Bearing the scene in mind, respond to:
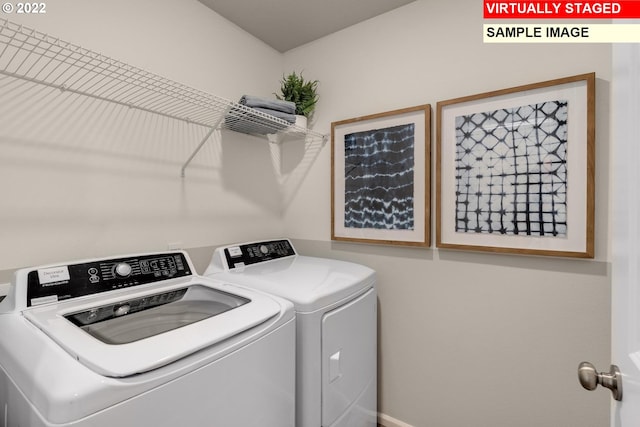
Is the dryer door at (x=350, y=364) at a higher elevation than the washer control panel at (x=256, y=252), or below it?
below

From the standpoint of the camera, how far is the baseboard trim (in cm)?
174

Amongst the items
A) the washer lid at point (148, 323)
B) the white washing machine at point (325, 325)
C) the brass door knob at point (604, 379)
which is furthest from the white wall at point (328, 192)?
the brass door knob at point (604, 379)

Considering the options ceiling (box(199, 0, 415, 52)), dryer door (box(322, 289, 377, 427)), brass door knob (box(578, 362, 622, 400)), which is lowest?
dryer door (box(322, 289, 377, 427))

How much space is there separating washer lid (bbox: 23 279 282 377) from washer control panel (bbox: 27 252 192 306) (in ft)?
0.18

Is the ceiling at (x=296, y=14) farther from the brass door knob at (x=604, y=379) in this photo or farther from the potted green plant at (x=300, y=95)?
the brass door knob at (x=604, y=379)

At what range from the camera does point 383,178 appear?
1.77 meters

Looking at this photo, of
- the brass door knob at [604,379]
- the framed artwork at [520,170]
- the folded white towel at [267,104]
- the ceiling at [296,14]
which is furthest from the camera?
the ceiling at [296,14]

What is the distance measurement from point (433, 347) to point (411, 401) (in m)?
0.35

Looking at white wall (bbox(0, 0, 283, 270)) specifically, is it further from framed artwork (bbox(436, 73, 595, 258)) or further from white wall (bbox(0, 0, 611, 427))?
framed artwork (bbox(436, 73, 595, 258))

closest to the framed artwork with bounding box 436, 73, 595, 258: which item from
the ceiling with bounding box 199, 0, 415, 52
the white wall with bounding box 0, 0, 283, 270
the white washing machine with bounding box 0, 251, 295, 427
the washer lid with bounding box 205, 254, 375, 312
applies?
the washer lid with bounding box 205, 254, 375, 312

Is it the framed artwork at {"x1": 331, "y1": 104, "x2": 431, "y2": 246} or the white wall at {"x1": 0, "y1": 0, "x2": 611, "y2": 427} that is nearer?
the white wall at {"x1": 0, "y1": 0, "x2": 611, "y2": 427}

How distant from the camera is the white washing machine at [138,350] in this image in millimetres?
616

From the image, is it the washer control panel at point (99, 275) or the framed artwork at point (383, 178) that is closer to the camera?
the washer control panel at point (99, 275)

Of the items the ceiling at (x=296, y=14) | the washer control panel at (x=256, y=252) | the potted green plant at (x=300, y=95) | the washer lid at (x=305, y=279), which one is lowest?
the washer lid at (x=305, y=279)
